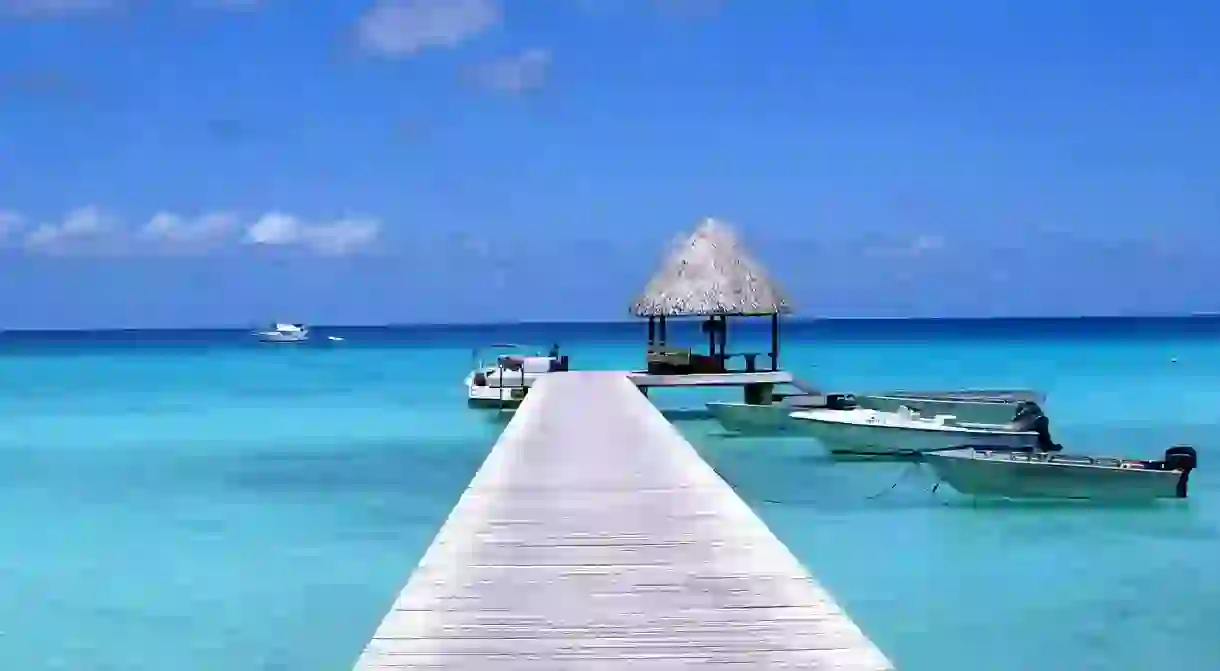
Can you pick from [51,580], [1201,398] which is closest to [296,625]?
[51,580]

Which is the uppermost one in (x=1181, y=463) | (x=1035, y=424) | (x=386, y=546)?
(x=1035, y=424)

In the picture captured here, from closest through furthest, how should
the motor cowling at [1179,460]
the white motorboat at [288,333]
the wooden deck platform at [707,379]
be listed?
the motor cowling at [1179,460] < the wooden deck platform at [707,379] < the white motorboat at [288,333]

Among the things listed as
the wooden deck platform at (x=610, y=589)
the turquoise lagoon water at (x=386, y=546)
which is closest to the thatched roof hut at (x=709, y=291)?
the turquoise lagoon water at (x=386, y=546)

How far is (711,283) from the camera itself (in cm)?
1927

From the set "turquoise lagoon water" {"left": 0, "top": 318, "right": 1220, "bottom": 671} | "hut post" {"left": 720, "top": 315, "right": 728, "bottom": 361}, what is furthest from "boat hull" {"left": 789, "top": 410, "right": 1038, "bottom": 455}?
"hut post" {"left": 720, "top": 315, "right": 728, "bottom": 361}

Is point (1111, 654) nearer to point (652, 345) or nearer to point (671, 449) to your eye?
point (671, 449)

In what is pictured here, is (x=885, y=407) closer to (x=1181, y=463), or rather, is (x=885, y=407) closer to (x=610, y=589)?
(x=1181, y=463)

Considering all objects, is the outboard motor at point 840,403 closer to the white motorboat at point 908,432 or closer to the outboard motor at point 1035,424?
the white motorboat at point 908,432

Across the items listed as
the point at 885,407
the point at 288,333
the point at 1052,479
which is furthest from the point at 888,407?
the point at 288,333

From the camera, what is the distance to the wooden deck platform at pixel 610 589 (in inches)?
171

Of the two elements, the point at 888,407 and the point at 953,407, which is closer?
the point at 953,407

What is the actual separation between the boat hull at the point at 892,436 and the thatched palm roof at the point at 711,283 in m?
3.19

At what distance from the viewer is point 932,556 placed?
1030cm

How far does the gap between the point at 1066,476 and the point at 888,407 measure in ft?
21.7
